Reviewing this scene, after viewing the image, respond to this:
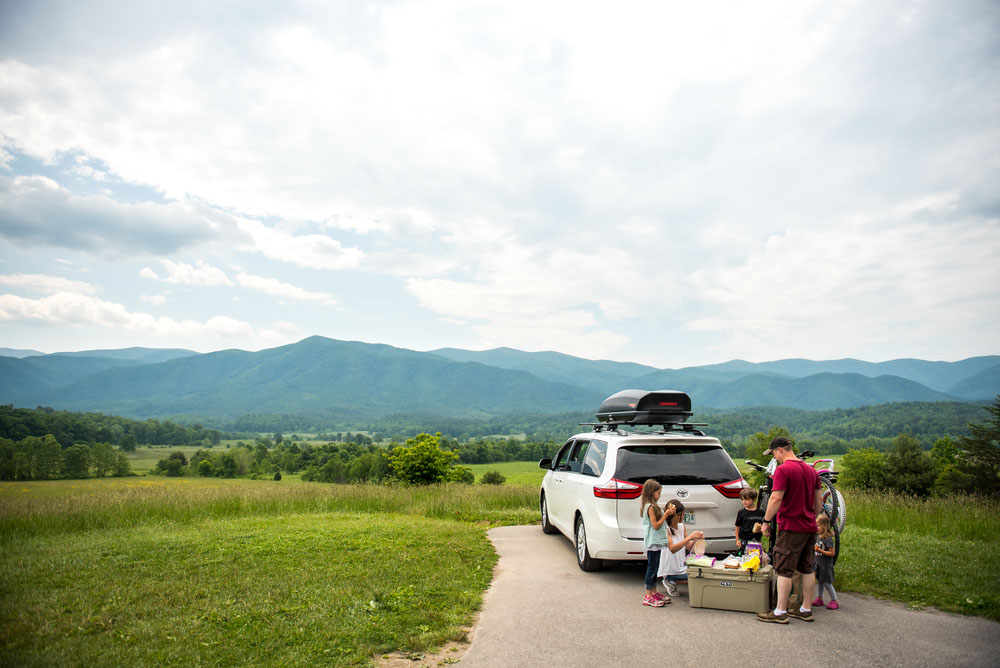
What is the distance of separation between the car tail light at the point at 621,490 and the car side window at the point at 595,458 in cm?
44

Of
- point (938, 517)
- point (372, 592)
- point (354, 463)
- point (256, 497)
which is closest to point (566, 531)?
point (372, 592)

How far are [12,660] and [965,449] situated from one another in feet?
223

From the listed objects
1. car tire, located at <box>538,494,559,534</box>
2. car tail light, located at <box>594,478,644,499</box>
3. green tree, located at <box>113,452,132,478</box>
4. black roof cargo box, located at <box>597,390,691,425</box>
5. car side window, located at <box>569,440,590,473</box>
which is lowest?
green tree, located at <box>113,452,132,478</box>

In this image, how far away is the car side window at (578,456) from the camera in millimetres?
9023

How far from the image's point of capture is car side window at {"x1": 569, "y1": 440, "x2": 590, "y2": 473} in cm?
902

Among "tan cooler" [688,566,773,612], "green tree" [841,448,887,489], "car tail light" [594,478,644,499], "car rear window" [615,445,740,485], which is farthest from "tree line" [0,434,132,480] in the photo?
"green tree" [841,448,887,489]

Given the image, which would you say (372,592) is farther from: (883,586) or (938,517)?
(938,517)

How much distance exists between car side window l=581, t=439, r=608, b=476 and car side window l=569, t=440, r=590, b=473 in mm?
224

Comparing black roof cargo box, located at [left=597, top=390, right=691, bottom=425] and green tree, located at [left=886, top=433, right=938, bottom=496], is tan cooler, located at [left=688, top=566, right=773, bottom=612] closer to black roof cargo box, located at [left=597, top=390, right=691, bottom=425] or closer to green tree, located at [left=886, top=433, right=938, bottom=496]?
black roof cargo box, located at [left=597, top=390, right=691, bottom=425]

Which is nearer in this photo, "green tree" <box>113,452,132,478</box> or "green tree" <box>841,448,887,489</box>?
"green tree" <box>113,452,132,478</box>

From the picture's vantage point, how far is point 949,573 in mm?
7285

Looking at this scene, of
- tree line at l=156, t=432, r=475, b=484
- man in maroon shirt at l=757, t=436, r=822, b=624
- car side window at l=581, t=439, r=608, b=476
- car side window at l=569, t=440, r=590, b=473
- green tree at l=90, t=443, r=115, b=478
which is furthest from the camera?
green tree at l=90, t=443, r=115, b=478

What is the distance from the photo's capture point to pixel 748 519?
682 centimetres

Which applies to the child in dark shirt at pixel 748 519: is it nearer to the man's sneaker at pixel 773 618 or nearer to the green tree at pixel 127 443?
the man's sneaker at pixel 773 618
